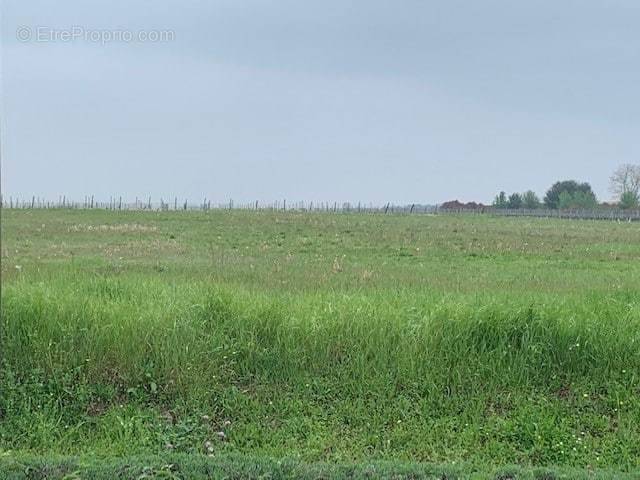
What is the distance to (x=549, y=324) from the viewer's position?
514 cm

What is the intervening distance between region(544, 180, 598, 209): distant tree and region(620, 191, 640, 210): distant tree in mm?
3863

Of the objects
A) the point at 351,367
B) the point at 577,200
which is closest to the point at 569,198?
the point at 577,200

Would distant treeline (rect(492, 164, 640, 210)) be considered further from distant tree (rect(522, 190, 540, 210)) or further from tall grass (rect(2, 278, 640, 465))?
tall grass (rect(2, 278, 640, 465))

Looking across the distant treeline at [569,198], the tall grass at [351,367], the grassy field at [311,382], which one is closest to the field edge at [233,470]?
the grassy field at [311,382]

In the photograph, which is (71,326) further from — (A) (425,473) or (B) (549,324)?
(B) (549,324)

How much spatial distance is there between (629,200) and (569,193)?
963 centimetres

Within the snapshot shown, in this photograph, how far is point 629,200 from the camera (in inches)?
3044

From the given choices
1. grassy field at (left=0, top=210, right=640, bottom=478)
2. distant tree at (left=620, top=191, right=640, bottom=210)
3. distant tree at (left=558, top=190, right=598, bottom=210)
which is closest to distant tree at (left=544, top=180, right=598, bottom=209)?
distant tree at (left=558, top=190, right=598, bottom=210)

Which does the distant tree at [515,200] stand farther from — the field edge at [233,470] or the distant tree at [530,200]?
the field edge at [233,470]

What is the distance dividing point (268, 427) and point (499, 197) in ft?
274

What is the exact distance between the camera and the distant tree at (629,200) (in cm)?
7488

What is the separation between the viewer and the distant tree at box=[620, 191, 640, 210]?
246 ft

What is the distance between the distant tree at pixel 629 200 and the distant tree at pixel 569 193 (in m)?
3.86

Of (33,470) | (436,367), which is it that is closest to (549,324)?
(436,367)
